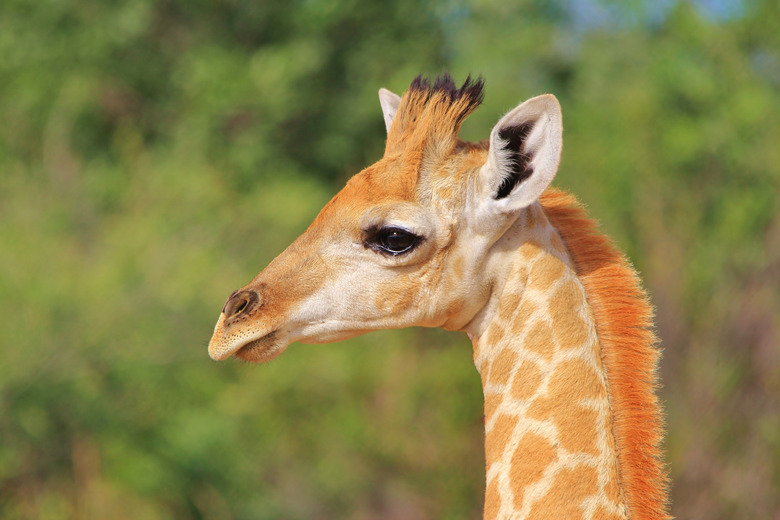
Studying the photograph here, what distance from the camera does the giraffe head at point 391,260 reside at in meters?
3.49

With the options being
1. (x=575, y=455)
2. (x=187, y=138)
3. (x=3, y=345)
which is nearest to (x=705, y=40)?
(x=187, y=138)

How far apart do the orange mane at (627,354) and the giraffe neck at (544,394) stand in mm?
45

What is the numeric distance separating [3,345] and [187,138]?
6884 mm

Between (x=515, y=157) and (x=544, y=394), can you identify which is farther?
(x=515, y=157)

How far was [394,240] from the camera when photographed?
3.51 metres

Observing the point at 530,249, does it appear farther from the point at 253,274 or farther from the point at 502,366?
the point at 253,274

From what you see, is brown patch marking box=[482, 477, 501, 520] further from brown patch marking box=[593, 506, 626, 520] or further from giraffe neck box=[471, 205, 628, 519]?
brown patch marking box=[593, 506, 626, 520]

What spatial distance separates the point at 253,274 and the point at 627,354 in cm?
1060

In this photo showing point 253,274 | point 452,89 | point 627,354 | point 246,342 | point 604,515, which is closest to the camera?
point 604,515

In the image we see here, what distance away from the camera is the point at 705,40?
597 inches

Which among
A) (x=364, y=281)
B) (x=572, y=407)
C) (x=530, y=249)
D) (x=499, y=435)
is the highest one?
(x=530, y=249)

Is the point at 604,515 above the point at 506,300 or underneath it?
underneath

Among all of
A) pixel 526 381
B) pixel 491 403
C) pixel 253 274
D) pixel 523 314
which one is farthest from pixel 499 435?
pixel 253 274

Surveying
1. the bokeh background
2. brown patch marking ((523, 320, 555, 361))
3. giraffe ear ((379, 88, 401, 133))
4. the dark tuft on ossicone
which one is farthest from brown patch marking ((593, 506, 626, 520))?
the bokeh background
